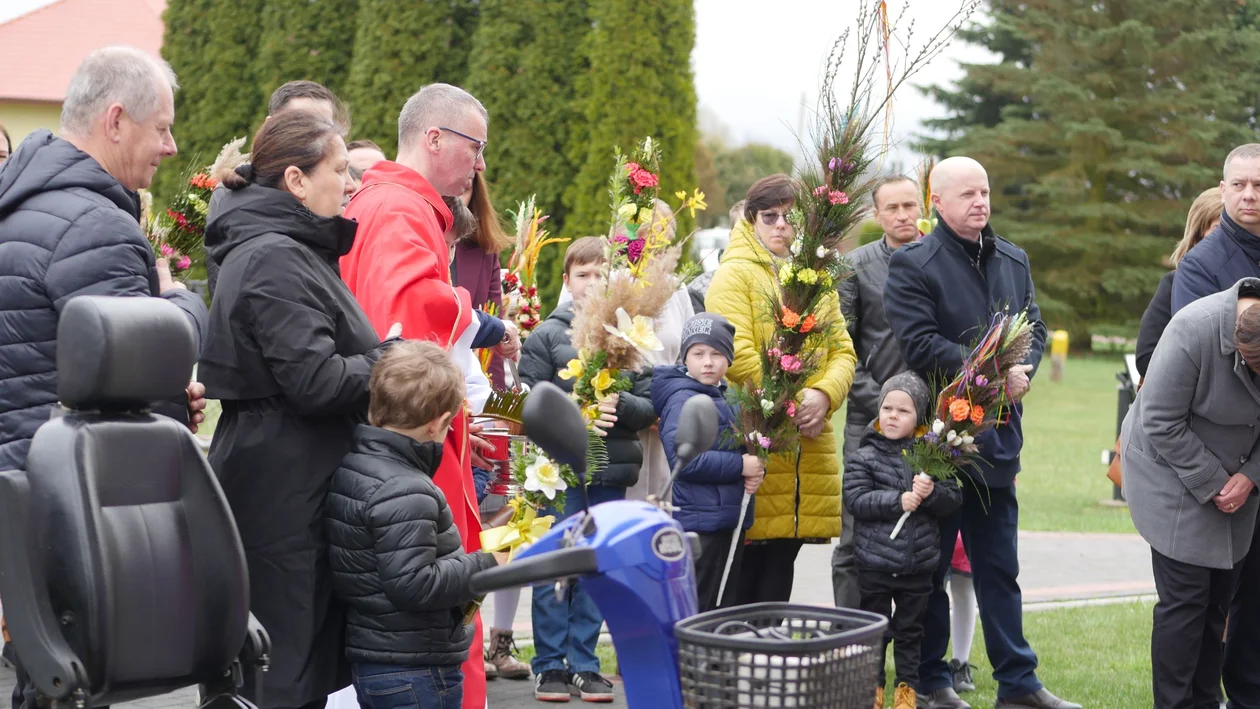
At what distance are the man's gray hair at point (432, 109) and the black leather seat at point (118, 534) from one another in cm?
158

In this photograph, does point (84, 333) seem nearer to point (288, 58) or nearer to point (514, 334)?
point (514, 334)

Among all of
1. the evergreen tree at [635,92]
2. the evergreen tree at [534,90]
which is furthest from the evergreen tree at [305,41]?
the evergreen tree at [635,92]

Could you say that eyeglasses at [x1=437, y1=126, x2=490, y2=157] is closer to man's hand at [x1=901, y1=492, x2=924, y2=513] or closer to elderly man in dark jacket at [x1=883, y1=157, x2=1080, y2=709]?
elderly man in dark jacket at [x1=883, y1=157, x2=1080, y2=709]

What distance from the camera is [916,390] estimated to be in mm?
5812

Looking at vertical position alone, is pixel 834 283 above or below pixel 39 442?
above

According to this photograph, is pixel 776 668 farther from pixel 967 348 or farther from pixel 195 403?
pixel 967 348

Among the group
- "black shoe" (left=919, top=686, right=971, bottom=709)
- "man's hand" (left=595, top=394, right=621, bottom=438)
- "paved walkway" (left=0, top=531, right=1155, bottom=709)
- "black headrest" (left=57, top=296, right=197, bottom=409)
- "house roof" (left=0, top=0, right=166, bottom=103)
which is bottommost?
"paved walkway" (left=0, top=531, right=1155, bottom=709)

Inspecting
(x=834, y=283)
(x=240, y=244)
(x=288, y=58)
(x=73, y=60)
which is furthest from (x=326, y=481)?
(x=73, y=60)

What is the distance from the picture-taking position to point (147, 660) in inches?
123

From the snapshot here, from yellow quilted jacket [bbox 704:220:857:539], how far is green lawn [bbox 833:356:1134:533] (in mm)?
6880

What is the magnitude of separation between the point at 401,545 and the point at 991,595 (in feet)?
10.7

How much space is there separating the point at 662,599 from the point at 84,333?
1440 millimetres

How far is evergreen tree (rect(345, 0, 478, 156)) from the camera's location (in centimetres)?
2183

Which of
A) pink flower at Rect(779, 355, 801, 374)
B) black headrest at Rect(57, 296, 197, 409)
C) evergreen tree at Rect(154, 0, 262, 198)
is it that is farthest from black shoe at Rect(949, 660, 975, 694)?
evergreen tree at Rect(154, 0, 262, 198)
